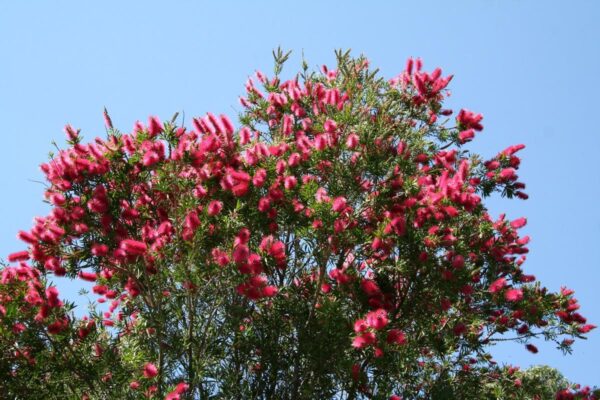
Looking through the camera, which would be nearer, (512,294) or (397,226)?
(397,226)

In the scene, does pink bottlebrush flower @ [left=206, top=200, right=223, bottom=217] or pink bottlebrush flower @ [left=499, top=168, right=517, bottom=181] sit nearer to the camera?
pink bottlebrush flower @ [left=206, top=200, right=223, bottom=217]

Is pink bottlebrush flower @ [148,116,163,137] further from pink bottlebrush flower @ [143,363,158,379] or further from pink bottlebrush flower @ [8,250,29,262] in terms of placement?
pink bottlebrush flower @ [143,363,158,379]

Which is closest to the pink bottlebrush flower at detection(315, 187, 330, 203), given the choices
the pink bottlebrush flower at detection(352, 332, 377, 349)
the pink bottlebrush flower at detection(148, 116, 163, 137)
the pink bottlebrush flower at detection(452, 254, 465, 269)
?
the pink bottlebrush flower at detection(352, 332, 377, 349)

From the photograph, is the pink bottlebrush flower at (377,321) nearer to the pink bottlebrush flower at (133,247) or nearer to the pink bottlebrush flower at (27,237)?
the pink bottlebrush flower at (133,247)

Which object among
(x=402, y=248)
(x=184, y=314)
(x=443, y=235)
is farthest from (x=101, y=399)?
(x=443, y=235)

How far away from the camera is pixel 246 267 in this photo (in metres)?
5.30

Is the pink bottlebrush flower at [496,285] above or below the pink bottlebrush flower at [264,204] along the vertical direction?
below

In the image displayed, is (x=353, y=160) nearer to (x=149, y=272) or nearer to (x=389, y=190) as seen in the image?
(x=389, y=190)

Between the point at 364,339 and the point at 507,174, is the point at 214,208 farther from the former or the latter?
the point at 507,174

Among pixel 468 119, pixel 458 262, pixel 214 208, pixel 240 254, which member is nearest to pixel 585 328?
pixel 458 262

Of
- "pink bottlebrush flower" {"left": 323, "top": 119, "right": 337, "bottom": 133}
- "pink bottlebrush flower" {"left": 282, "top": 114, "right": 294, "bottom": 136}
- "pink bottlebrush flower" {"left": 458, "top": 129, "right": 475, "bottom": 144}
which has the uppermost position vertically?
"pink bottlebrush flower" {"left": 458, "top": 129, "right": 475, "bottom": 144}

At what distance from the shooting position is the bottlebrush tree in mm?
5719

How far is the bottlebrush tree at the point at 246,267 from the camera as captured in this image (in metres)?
5.72

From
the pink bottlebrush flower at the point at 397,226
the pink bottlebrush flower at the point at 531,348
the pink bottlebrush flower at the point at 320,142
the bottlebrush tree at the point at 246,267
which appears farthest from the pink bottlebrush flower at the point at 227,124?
the pink bottlebrush flower at the point at 531,348
